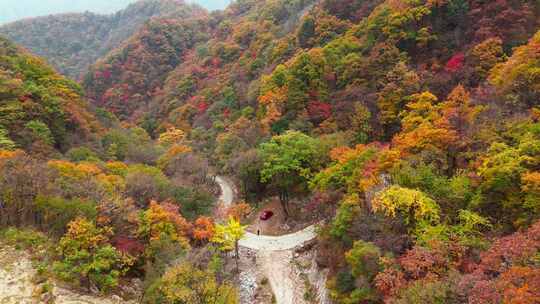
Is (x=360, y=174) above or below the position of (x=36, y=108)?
below

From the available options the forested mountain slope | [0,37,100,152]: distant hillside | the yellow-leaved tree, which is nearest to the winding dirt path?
the forested mountain slope

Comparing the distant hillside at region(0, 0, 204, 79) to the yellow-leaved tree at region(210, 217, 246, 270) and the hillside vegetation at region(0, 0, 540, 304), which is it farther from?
the yellow-leaved tree at region(210, 217, 246, 270)

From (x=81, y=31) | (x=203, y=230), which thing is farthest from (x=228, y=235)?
(x=81, y=31)


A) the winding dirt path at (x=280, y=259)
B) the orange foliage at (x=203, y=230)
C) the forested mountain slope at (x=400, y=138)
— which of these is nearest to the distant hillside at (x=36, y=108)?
the forested mountain slope at (x=400, y=138)

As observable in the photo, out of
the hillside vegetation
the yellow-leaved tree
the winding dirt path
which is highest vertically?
the hillside vegetation

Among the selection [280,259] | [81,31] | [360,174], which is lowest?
[280,259]

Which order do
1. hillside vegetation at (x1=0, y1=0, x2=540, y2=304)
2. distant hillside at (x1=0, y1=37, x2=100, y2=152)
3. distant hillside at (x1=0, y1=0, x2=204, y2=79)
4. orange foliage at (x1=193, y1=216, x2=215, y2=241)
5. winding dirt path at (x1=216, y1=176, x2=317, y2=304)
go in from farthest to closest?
1. distant hillside at (x1=0, y1=0, x2=204, y2=79)
2. distant hillside at (x1=0, y1=37, x2=100, y2=152)
3. orange foliage at (x1=193, y1=216, x2=215, y2=241)
4. winding dirt path at (x1=216, y1=176, x2=317, y2=304)
5. hillside vegetation at (x1=0, y1=0, x2=540, y2=304)

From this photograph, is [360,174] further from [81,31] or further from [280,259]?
[81,31]

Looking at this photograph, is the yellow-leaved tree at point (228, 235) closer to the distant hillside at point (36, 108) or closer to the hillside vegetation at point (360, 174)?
the hillside vegetation at point (360, 174)
